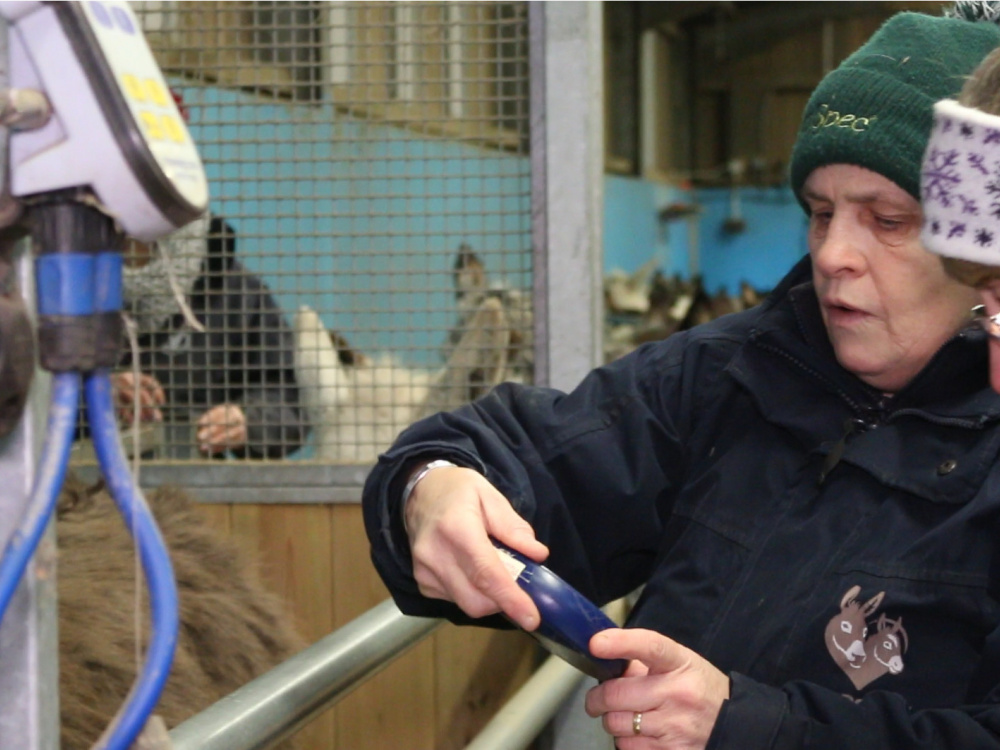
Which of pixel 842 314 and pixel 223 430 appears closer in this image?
pixel 842 314

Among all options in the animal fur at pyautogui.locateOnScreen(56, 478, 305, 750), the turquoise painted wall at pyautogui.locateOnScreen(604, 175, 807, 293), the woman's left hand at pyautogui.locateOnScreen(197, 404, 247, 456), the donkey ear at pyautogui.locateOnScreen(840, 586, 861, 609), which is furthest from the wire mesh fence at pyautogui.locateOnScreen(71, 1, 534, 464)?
the turquoise painted wall at pyautogui.locateOnScreen(604, 175, 807, 293)

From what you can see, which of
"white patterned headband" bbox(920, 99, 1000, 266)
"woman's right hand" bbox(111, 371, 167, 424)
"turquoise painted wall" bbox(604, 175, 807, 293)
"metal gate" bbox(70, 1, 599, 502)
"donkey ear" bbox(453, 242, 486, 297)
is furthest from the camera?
"turquoise painted wall" bbox(604, 175, 807, 293)

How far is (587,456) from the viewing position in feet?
3.57

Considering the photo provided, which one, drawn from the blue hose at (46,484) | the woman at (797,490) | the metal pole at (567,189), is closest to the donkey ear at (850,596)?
the woman at (797,490)

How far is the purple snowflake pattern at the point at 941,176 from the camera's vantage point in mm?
755

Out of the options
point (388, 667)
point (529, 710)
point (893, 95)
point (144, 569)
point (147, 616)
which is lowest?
point (388, 667)

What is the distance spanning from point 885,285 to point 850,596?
0.84ft

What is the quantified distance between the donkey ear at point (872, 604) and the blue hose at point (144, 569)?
1.86ft

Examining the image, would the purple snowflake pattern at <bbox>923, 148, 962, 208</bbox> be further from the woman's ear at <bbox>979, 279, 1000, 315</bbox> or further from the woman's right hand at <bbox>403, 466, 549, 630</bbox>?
the woman's right hand at <bbox>403, 466, 549, 630</bbox>

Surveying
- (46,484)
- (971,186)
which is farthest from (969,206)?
(46,484)

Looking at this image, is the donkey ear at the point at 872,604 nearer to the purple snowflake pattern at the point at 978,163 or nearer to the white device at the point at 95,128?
the purple snowflake pattern at the point at 978,163

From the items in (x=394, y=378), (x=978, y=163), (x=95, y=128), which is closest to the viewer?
(x=95, y=128)

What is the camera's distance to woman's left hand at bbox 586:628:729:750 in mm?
816

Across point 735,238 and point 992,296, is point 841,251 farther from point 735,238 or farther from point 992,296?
point 735,238
